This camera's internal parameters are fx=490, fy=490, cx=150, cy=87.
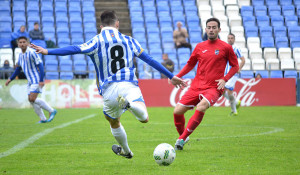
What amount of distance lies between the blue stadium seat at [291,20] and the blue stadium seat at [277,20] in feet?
0.90

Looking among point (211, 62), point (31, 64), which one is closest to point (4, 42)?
point (31, 64)

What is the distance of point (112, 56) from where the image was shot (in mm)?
6078

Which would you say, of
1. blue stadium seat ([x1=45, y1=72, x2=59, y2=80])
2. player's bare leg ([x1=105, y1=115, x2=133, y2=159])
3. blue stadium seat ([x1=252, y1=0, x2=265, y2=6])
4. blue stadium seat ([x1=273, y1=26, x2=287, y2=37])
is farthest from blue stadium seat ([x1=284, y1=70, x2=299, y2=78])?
player's bare leg ([x1=105, y1=115, x2=133, y2=159])

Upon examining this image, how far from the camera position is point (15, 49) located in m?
21.1

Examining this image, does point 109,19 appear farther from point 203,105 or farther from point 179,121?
point 179,121

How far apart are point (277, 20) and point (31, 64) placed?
17.6m

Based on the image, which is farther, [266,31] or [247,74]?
[266,31]

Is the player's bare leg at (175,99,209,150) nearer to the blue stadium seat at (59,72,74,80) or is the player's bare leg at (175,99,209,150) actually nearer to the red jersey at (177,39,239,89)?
the red jersey at (177,39,239,89)

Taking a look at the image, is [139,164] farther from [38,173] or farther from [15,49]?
[15,49]

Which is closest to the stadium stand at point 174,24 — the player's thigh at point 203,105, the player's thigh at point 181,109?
the player's thigh at point 181,109

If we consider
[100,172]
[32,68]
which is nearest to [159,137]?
[100,172]

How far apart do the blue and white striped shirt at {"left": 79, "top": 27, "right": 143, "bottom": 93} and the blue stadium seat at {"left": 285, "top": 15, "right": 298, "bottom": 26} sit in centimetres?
2208

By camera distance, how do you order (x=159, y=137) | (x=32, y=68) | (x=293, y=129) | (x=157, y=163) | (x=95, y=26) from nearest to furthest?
(x=157, y=163) < (x=159, y=137) < (x=293, y=129) < (x=32, y=68) < (x=95, y=26)

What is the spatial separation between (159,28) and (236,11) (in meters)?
4.55
